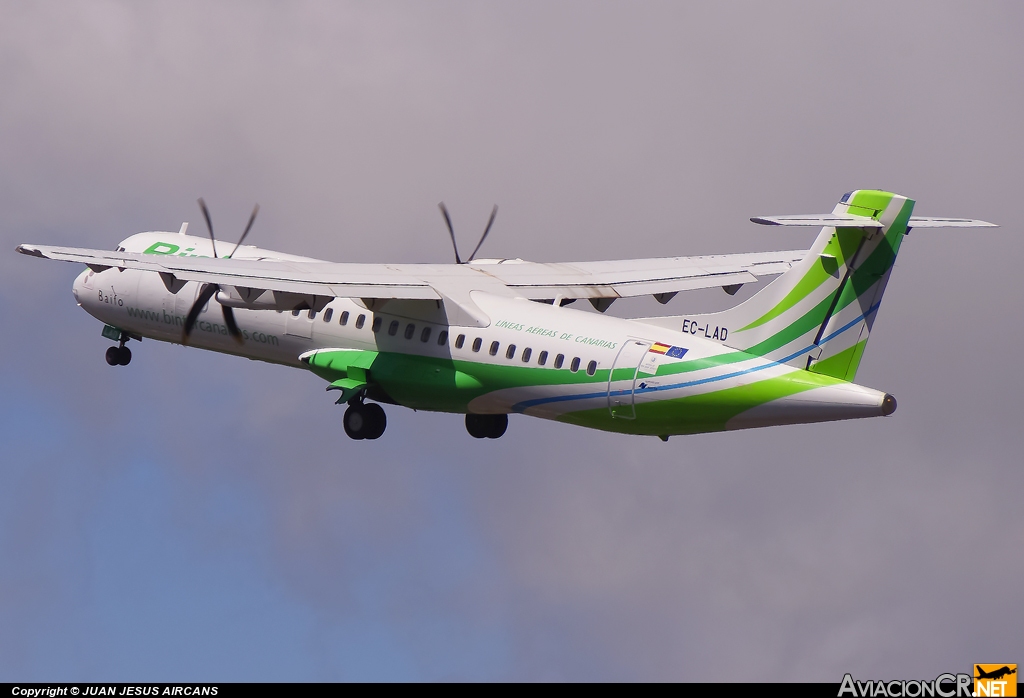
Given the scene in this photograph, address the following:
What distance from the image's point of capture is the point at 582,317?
120ft

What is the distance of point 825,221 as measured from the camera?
105 ft

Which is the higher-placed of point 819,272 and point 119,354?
point 819,272

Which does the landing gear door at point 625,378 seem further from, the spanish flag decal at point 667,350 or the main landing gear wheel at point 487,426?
the main landing gear wheel at point 487,426

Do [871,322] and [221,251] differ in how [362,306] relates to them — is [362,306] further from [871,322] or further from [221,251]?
[871,322]

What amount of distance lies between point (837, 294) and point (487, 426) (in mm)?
10608

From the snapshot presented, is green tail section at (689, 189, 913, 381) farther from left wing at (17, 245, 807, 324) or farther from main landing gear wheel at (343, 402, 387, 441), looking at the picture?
main landing gear wheel at (343, 402, 387, 441)

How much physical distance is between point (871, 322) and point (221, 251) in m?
17.5

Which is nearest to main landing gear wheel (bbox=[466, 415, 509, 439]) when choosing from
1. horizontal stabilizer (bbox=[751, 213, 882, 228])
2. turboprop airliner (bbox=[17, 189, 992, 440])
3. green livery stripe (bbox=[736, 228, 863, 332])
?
turboprop airliner (bbox=[17, 189, 992, 440])

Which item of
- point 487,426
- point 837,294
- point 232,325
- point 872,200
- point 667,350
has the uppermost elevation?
point 872,200

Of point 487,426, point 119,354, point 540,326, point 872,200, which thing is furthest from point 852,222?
point 119,354

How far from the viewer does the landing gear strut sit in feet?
145

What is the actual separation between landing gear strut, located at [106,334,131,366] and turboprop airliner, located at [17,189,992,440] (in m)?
0.04

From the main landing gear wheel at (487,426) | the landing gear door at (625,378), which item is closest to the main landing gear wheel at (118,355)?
the main landing gear wheel at (487,426)

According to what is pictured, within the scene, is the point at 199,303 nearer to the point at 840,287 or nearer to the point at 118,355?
the point at 118,355
